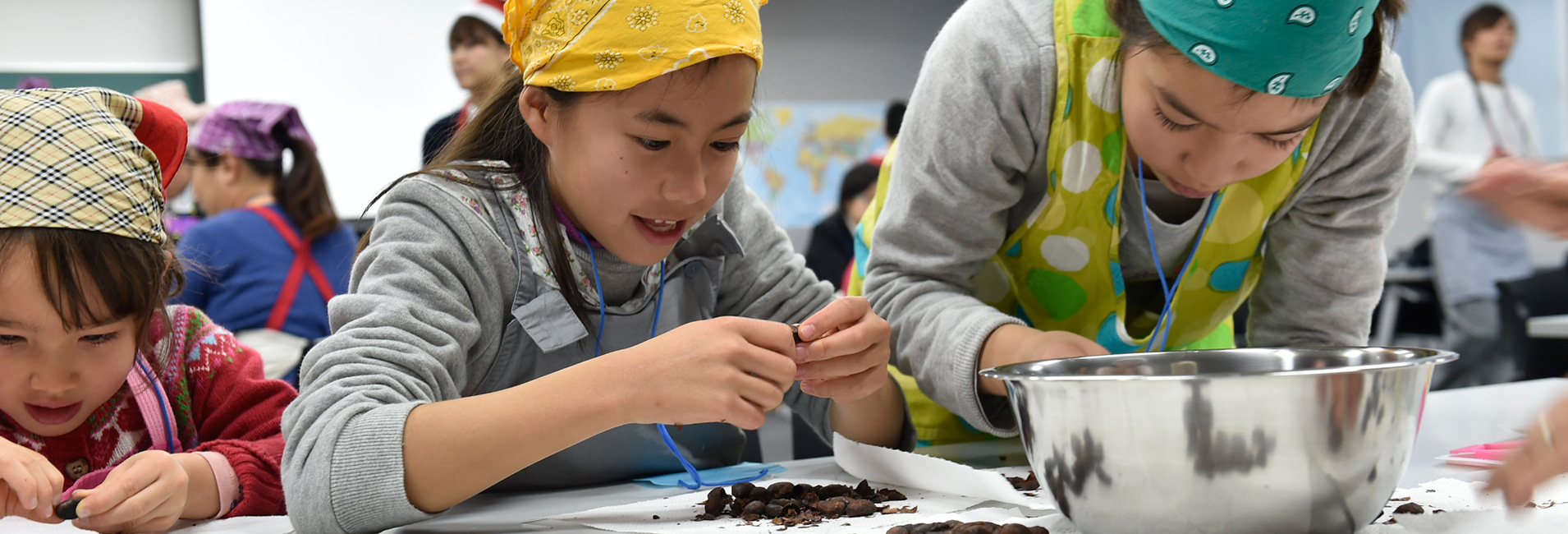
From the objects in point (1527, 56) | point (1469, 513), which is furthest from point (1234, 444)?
point (1527, 56)

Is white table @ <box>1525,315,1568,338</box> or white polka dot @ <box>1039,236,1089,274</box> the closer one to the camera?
white polka dot @ <box>1039,236,1089,274</box>

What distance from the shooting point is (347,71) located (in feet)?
17.0

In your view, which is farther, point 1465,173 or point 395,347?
point 1465,173

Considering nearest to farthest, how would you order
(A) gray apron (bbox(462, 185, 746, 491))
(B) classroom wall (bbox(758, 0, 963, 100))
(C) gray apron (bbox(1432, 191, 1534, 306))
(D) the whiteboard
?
1. (A) gray apron (bbox(462, 185, 746, 491))
2. (C) gray apron (bbox(1432, 191, 1534, 306))
3. (D) the whiteboard
4. (B) classroom wall (bbox(758, 0, 963, 100))

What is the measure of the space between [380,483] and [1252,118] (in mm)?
792

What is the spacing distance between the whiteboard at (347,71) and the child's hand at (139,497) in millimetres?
4289

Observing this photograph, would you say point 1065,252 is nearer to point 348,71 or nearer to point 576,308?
point 576,308

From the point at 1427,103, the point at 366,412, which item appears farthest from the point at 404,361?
the point at 1427,103

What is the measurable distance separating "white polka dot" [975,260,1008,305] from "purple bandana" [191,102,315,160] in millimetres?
2149

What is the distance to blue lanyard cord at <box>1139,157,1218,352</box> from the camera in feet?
3.88

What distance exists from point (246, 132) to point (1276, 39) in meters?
2.63

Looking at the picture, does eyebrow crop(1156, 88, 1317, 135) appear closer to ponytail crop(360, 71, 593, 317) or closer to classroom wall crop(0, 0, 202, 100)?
ponytail crop(360, 71, 593, 317)

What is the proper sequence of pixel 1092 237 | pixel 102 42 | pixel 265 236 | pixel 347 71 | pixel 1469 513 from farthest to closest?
pixel 347 71
pixel 102 42
pixel 265 236
pixel 1092 237
pixel 1469 513

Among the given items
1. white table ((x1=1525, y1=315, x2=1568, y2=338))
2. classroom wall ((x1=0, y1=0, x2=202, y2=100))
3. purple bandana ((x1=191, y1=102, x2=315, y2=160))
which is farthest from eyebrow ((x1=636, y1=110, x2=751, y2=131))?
classroom wall ((x1=0, y1=0, x2=202, y2=100))
